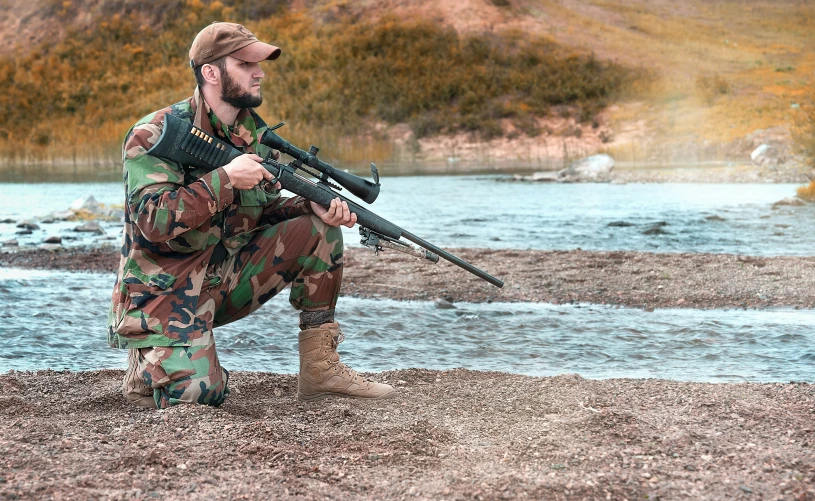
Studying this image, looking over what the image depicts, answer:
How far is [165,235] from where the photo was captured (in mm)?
3748

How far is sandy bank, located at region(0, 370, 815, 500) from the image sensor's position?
301 centimetres

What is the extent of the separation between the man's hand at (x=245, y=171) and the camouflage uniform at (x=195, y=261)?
4cm

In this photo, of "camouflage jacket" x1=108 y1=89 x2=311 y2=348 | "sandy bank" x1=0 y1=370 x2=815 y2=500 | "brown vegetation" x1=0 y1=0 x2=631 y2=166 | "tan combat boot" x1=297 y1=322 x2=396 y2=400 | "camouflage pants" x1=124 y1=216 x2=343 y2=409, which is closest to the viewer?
"sandy bank" x1=0 y1=370 x2=815 y2=500

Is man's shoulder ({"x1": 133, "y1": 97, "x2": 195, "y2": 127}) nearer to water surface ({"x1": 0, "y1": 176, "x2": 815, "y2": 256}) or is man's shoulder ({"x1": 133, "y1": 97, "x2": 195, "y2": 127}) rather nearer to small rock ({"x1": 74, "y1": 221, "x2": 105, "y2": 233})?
water surface ({"x1": 0, "y1": 176, "x2": 815, "y2": 256})

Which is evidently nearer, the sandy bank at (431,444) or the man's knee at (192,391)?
the sandy bank at (431,444)

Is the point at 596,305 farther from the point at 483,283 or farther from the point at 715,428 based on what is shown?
the point at 715,428

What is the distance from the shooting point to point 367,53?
76500mm

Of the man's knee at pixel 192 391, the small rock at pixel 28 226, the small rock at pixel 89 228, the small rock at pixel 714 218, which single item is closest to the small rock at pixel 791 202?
the small rock at pixel 714 218

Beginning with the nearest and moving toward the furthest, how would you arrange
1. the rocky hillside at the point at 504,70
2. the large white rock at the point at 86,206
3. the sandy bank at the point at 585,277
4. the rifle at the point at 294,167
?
1. the rifle at the point at 294,167
2. the sandy bank at the point at 585,277
3. the large white rock at the point at 86,206
4. the rocky hillside at the point at 504,70

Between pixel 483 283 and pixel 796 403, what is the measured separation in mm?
4598

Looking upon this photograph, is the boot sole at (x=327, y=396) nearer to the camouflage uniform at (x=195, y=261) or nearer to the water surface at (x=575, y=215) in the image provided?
the camouflage uniform at (x=195, y=261)

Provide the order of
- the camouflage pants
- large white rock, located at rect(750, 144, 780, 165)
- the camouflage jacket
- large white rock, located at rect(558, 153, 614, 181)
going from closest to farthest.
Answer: the camouflage jacket, the camouflage pants, large white rock, located at rect(558, 153, 614, 181), large white rock, located at rect(750, 144, 780, 165)

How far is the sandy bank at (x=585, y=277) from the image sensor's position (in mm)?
7887

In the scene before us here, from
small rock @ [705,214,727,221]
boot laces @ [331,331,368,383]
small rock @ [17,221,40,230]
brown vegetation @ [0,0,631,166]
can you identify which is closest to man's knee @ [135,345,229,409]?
boot laces @ [331,331,368,383]
